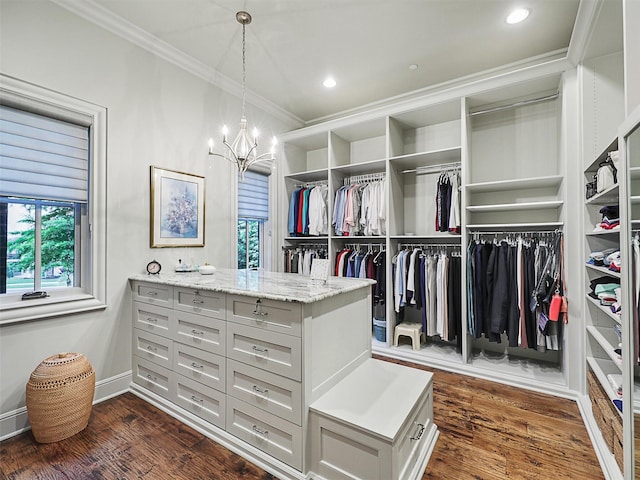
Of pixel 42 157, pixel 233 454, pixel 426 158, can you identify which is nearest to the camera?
pixel 233 454

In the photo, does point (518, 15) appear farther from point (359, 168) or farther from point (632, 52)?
point (359, 168)

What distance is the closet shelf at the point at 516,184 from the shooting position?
106 inches

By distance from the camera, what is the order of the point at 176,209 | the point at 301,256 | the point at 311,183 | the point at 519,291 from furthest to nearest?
the point at 311,183, the point at 301,256, the point at 176,209, the point at 519,291

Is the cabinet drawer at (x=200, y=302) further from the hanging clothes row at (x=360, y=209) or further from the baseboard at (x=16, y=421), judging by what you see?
the hanging clothes row at (x=360, y=209)

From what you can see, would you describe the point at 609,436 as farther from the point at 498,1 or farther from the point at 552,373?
the point at 498,1

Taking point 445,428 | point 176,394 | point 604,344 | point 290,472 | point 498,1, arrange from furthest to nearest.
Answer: point 498,1
point 176,394
point 445,428
point 604,344
point 290,472

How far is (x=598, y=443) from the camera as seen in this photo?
1828 millimetres

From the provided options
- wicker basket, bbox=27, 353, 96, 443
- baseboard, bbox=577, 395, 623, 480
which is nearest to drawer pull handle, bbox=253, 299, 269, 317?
wicker basket, bbox=27, 353, 96, 443

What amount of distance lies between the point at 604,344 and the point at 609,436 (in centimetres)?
52

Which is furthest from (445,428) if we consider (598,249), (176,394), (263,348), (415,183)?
(415,183)

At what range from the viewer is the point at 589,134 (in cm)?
232

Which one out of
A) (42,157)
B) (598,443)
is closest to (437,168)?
(598,443)

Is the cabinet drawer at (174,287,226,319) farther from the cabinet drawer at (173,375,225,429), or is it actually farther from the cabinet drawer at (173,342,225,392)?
the cabinet drawer at (173,375,225,429)

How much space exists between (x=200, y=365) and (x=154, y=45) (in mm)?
2854
